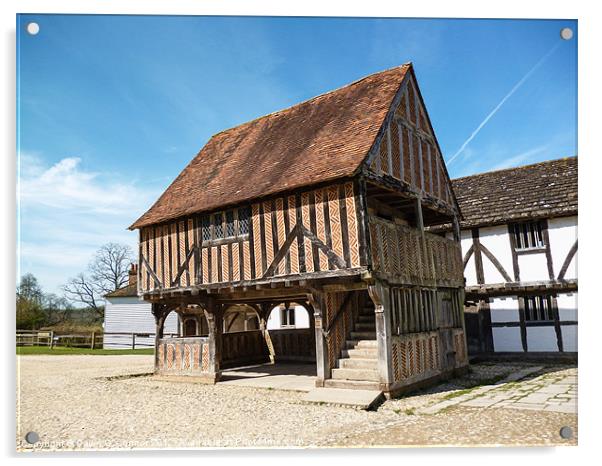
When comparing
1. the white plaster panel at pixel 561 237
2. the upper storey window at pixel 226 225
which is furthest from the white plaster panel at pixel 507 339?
the upper storey window at pixel 226 225

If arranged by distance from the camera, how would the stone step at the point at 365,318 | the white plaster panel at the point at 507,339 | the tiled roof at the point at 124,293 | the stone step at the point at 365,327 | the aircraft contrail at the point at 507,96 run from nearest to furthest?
the aircraft contrail at the point at 507,96, the stone step at the point at 365,327, the stone step at the point at 365,318, the white plaster panel at the point at 507,339, the tiled roof at the point at 124,293

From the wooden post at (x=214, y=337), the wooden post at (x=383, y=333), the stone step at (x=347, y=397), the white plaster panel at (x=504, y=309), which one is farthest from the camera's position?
the white plaster panel at (x=504, y=309)

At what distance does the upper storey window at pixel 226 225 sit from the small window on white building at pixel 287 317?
11054mm

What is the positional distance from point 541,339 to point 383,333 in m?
6.95

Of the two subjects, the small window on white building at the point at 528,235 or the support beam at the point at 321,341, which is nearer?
the support beam at the point at 321,341

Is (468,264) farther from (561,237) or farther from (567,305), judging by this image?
(567,305)

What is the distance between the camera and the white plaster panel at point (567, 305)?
1211 cm

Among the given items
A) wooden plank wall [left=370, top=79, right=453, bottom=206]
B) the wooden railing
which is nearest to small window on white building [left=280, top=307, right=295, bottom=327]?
the wooden railing

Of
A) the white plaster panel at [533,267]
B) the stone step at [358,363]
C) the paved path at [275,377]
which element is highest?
the white plaster panel at [533,267]

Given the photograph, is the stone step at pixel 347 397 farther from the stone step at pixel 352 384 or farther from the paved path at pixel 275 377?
the paved path at pixel 275 377

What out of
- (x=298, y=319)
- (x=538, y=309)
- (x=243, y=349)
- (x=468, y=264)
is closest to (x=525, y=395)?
(x=538, y=309)

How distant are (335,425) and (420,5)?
4881 mm

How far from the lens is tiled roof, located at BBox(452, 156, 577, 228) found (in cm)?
1243

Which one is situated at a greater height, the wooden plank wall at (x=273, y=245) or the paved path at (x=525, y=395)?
the wooden plank wall at (x=273, y=245)
